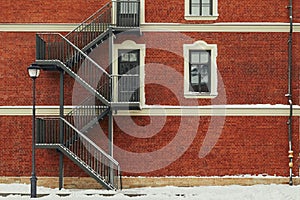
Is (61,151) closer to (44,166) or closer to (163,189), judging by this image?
(44,166)

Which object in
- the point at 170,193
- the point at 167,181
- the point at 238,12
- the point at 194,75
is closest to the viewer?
the point at 170,193

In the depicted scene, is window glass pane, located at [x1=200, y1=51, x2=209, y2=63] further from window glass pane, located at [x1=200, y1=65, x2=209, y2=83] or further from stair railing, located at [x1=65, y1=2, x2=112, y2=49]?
stair railing, located at [x1=65, y1=2, x2=112, y2=49]

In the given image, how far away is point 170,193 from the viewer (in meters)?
19.7

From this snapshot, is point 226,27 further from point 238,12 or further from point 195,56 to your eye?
point 195,56

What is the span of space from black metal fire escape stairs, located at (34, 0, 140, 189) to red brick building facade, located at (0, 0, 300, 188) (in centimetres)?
41

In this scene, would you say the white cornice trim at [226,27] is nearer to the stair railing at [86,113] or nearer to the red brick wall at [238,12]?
the red brick wall at [238,12]

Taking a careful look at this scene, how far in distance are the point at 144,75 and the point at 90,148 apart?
11.0 feet

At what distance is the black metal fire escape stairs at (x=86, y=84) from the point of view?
20.2 m

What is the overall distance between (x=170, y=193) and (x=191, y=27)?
620cm

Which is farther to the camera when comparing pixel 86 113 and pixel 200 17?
pixel 200 17

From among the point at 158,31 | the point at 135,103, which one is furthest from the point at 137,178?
the point at 158,31

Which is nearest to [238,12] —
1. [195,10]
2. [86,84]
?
[195,10]

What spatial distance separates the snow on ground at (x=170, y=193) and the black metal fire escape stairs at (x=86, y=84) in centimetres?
98

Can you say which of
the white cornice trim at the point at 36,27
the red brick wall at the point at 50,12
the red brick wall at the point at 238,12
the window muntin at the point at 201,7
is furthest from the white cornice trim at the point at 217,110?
the red brick wall at the point at 50,12
